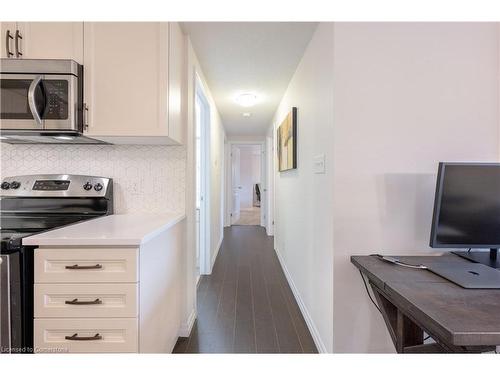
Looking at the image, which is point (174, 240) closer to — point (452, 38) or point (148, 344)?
point (148, 344)

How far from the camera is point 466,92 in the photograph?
4.93 ft

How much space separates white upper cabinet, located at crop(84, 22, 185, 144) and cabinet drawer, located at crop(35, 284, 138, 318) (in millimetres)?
873

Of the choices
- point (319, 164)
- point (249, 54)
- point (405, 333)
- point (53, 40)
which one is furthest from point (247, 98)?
point (405, 333)

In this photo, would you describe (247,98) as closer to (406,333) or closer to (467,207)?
(467,207)

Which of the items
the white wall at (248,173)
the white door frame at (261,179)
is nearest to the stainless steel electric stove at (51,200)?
the white door frame at (261,179)

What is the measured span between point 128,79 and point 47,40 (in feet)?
1.68

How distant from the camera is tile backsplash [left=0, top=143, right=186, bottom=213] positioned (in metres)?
1.90

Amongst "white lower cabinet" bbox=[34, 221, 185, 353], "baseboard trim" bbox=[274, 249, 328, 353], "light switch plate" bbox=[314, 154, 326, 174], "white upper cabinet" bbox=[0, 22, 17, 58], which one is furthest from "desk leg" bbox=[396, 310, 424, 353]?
"white upper cabinet" bbox=[0, 22, 17, 58]

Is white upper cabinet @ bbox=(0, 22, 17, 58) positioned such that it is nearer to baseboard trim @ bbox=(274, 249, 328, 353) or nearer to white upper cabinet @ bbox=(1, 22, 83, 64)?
white upper cabinet @ bbox=(1, 22, 83, 64)

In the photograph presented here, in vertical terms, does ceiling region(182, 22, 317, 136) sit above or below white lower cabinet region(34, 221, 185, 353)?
above

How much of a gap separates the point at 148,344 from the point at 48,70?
5.17 ft

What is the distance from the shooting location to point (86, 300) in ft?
3.74
